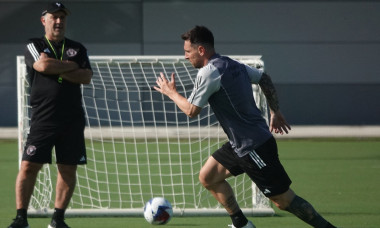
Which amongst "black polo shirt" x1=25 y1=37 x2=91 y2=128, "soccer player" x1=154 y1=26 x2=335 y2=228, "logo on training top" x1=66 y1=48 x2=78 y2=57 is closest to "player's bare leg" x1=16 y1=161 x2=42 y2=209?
"black polo shirt" x1=25 y1=37 x2=91 y2=128

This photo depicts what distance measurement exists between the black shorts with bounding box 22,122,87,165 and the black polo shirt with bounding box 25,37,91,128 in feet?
0.20

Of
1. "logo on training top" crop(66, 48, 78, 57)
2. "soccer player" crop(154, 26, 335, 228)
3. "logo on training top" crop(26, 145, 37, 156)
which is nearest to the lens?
"soccer player" crop(154, 26, 335, 228)

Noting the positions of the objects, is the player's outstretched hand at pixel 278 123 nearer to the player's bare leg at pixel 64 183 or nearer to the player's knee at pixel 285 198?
the player's knee at pixel 285 198

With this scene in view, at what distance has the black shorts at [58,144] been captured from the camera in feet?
24.0

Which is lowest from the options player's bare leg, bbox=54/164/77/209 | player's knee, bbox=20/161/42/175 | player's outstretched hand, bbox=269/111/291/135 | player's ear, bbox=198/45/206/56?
player's bare leg, bbox=54/164/77/209

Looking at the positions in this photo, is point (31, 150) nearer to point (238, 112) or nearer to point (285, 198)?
point (238, 112)

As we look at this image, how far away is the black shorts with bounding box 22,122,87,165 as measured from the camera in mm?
7312

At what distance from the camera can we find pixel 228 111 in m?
6.74

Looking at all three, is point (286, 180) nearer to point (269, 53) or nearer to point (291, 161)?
point (291, 161)

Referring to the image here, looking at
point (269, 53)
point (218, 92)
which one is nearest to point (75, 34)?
point (269, 53)

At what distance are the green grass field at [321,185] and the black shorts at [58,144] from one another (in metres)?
0.94

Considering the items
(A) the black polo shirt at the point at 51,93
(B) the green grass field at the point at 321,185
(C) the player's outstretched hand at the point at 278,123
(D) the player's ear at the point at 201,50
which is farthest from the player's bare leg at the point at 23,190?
(C) the player's outstretched hand at the point at 278,123

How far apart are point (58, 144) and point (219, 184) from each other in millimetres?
1452

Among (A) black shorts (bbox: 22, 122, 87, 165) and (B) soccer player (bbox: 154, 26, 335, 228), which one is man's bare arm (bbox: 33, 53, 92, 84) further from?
(B) soccer player (bbox: 154, 26, 335, 228)
